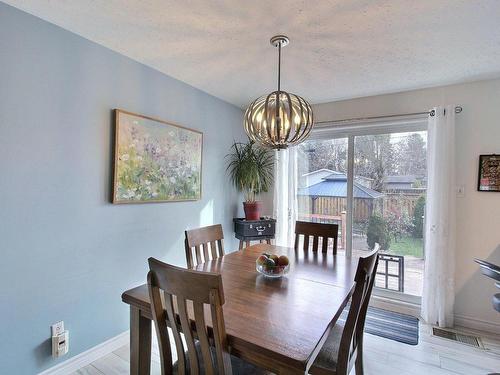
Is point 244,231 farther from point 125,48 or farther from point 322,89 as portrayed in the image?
point 125,48

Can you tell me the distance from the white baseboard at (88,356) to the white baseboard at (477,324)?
3.08 meters

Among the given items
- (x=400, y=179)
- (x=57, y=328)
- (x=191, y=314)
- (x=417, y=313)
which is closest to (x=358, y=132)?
(x=400, y=179)

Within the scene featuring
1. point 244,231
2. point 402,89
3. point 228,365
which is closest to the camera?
point 228,365

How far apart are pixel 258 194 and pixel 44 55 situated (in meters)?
2.61

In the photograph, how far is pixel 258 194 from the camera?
369 cm

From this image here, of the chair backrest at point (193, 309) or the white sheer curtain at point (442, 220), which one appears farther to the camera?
the white sheer curtain at point (442, 220)

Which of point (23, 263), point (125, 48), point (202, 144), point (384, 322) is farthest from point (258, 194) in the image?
point (23, 263)

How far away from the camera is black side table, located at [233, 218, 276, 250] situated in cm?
327

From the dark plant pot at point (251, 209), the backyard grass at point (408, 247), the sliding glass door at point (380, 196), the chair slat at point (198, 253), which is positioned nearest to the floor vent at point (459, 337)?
the sliding glass door at point (380, 196)

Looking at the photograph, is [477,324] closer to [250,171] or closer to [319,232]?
[319,232]

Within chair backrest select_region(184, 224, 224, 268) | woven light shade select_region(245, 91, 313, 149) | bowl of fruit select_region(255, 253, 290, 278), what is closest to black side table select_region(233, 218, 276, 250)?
chair backrest select_region(184, 224, 224, 268)

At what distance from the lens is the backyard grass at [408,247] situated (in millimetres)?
2908

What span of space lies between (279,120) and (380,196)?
206 centimetres

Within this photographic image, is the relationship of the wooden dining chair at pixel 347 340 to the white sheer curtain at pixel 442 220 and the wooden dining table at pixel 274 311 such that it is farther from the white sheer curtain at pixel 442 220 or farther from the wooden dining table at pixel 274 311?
the white sheer curtain at pixel 442 220
